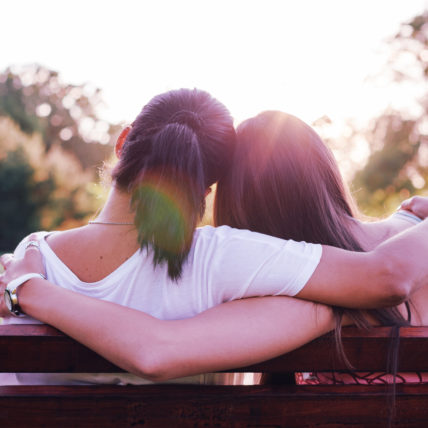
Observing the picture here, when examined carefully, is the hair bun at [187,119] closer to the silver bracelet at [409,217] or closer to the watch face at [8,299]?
the watch face at [8,299]

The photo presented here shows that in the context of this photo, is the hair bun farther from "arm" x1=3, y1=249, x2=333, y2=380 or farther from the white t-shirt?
"arm" x1=3, y1=249, x2=333, y2=380

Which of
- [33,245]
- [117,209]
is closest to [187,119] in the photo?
[117,209]

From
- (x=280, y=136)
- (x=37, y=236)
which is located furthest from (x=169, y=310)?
(x=280, y=136)

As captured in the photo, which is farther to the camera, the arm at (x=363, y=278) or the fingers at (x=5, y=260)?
the fingers at (x=5, y=260)

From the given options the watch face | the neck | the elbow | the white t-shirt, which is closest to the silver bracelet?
the white t-shirt

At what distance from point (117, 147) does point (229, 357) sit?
39.7 inches

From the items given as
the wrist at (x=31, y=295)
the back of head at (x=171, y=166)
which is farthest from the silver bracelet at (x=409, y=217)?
the wrist at (x=31, y=295)

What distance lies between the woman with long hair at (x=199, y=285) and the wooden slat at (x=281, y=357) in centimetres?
6

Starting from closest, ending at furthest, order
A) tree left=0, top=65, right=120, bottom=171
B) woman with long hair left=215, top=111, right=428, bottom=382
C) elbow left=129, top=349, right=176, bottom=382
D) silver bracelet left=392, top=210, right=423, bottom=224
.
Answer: elbow left=129, top=349, right=176, bottom=382, woman with long hair left=215, top=111, right=428, bottom=382, silver bracelet left=392, top=210, right=423, bottom=224, tree left=0, top=65, right=120, bottom=171

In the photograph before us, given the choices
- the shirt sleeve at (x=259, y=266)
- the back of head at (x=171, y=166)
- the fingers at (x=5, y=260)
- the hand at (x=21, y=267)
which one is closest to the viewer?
the shirt sleeve at (x=259, y=266)

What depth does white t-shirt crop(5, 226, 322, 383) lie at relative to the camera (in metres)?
1.66

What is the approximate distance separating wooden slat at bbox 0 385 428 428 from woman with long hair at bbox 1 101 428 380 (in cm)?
13

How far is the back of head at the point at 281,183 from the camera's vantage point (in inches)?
87.4

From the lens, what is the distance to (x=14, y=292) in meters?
1.79
